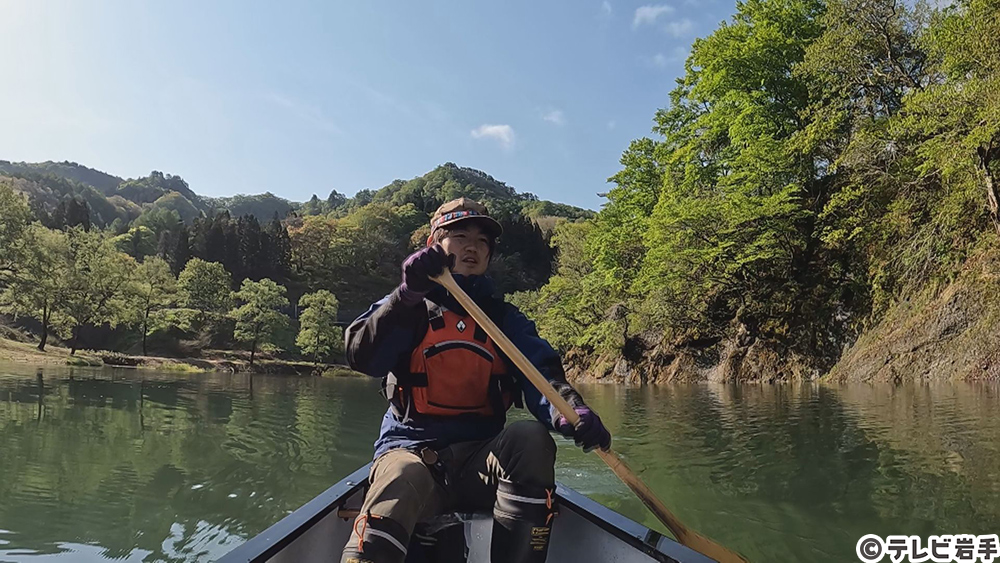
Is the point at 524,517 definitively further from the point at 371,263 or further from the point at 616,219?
the point at 371,263

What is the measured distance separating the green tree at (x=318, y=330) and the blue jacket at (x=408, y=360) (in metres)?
40.6

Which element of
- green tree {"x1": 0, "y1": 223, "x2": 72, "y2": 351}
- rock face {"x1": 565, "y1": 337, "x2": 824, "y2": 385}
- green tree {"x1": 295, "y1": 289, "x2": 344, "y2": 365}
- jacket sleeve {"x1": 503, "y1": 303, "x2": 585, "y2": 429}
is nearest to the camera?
jacket sleeve {"x1": 503, "y1": 303, "x2": 585, "y2": 429}

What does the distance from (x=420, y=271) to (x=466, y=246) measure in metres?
0.38

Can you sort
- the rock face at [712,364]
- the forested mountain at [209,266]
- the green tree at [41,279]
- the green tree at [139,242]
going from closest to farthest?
the rock face at [712,364]
the green tree at [41,279]
the forested mountain at [209,266]
the green tree at [139,242]

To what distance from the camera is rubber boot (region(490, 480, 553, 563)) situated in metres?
1.91

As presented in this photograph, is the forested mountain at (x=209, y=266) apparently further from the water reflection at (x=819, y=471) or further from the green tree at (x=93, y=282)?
the water reflection at (x=819, y=471)

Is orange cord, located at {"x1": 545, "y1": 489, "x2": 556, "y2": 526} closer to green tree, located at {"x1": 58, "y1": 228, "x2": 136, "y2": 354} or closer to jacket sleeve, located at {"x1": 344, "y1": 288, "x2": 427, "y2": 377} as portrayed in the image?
jacket sleeve, located at {"x1": 344, "y1": 288, "x2": 427, "y2": 377}

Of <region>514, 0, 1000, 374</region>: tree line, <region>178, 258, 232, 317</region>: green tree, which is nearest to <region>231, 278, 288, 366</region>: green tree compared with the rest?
<region>178, 258, 232, 317</region>: green tree

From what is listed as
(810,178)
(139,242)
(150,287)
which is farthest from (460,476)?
(139,242)

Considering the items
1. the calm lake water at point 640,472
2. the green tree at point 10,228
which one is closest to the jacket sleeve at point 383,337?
the calm lake water at point 640,472

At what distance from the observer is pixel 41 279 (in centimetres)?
2711

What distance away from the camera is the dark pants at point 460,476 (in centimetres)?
176

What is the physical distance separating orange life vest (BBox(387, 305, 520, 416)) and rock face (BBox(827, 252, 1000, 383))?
11907mm

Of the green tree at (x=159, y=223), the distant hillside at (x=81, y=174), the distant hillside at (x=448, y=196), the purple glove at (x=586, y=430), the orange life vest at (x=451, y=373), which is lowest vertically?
the purple glove at (x=586, y=430)
